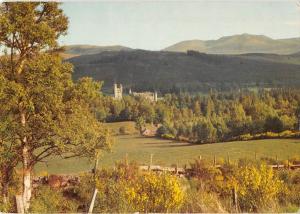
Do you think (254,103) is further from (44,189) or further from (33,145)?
(33,145)

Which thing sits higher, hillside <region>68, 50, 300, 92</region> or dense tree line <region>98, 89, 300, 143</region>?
hillside <region>68, 50, 300, 92</region>

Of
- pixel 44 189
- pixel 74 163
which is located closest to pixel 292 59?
pixel 74 163

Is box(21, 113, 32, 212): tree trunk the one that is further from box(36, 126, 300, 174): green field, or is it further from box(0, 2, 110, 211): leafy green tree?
box(36, 126, 300, 174): green field

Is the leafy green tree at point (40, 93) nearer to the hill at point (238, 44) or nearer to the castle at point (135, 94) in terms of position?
the hill at point (238, 44)

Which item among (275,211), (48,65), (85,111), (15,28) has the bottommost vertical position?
(275,211)

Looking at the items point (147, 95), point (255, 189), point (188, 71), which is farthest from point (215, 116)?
point (188, 71)

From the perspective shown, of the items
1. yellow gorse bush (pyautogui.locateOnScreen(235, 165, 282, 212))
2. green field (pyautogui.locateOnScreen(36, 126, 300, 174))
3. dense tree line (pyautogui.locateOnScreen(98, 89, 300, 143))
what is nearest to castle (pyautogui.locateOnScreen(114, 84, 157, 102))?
dense tree line (pyautogui.locateOnScreen(98, 89, 300, 143))
